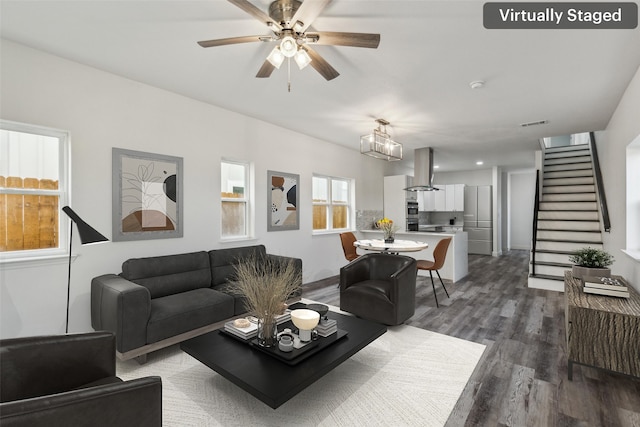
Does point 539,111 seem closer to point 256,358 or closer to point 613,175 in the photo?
point 613,175

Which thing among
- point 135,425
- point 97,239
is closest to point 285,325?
point 135,425

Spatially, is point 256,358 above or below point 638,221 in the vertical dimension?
below

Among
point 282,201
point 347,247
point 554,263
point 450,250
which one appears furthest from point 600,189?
point 282,201

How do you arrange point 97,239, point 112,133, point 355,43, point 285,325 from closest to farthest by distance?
1. point 355,43
2. point 97,239
3. point 285,325
4. point 112,133

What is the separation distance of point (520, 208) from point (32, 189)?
11764 mm

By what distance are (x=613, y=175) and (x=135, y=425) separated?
5.90m

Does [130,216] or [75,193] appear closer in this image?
[75,193]

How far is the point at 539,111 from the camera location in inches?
159

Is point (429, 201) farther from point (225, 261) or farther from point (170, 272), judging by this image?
point (170, 272)

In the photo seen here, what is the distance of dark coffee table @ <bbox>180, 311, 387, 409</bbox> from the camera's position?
1.67 m

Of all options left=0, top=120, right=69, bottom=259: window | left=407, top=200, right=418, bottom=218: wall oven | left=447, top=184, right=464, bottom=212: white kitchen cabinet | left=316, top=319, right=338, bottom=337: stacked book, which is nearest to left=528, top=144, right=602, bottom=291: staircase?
left=447, top=184, right=464, bottom=212: white kitchen cabinet

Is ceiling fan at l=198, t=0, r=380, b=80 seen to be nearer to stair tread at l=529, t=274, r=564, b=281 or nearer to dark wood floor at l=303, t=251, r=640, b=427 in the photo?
dark wood floor at l=303, t=251, r=640, b=427

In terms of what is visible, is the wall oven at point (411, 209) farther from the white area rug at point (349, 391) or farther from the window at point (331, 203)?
the white area rug at point (349, 391)

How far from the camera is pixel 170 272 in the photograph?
328cm
